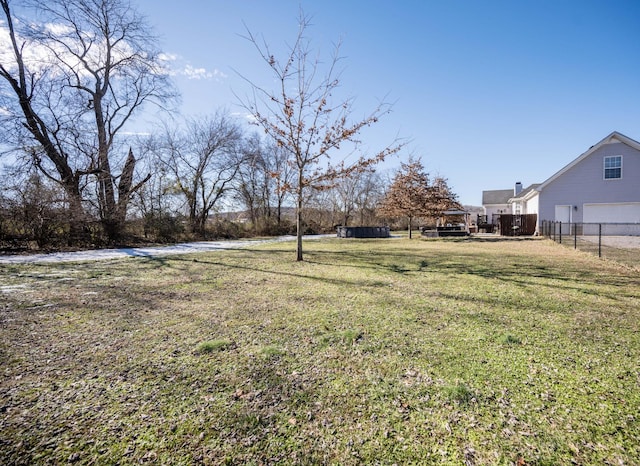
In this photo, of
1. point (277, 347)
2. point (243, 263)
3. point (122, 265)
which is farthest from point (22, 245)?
point (277, 347)

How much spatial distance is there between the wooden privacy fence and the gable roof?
8.94 feet

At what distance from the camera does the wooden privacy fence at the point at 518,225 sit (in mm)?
20891

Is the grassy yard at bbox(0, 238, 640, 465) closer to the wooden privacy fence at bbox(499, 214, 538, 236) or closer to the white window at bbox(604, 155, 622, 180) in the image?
the white window at bbox(604, 155, 622, 180)

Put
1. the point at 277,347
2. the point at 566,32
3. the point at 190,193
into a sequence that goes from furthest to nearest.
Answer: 1. the point at 190,193
2. the point at 566,32
3. the point at 277,347

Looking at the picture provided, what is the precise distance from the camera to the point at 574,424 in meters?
1.72

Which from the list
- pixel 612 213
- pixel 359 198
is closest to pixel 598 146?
pixel 612 213

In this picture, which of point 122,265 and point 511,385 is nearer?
point 511,385

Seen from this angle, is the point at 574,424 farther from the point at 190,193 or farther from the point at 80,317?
the point at 190,193

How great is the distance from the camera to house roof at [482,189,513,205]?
125 feet

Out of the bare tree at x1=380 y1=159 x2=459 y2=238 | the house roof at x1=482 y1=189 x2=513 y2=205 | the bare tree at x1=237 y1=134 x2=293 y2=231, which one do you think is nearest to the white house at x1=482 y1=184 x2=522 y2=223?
the house roof at x1=482 y1=189 x2=513 y2=205

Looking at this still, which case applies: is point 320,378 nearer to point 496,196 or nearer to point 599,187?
point 599,187

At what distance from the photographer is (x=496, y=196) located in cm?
3906

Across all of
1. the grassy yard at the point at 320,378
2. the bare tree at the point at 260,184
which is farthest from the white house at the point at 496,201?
the grassy yard at the point at 320,378

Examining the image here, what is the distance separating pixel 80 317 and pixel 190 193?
1767 cm
